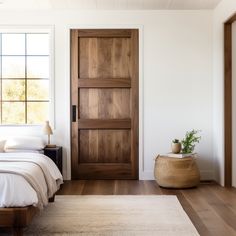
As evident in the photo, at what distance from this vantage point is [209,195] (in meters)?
4.77

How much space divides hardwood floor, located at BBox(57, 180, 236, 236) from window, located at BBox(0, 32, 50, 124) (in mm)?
1281

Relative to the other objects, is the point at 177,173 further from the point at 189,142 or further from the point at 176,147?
the point at 189,142

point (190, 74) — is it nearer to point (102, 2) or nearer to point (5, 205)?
point (102, 2)

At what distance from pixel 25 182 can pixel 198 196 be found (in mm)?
2360

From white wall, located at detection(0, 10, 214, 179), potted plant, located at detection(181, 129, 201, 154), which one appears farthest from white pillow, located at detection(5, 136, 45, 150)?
potted plant, located at detection(181, 129, 201, 154)

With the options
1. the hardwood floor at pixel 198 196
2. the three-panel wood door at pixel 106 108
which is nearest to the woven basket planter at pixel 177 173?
the hardwood floor at pixel 198 196

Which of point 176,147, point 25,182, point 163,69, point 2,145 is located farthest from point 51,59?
point 25,182

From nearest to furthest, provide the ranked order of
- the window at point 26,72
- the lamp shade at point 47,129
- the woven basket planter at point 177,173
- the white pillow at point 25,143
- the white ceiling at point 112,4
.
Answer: the woven basket planter at point 177,173 < the white pillow at point 25,143 < the white ceiling at point 112,4 < the lamp shade at point 47,129 < the window at point 26,72

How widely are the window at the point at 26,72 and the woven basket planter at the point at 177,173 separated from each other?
194 cm

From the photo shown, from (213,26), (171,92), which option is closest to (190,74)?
(171,92)

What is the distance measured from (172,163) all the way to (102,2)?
2.32m

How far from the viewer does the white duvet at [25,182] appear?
9.77 ft

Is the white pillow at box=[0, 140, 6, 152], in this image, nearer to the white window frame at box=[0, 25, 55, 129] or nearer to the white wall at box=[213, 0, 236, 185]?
the white window frame at box=[0, 25, 55, 129]

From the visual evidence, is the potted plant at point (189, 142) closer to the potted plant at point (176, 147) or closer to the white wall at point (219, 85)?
the potted plant at point (176, 147)
